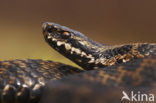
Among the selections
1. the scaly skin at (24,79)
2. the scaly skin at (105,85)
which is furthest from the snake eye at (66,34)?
the scaly skin at (105,85)

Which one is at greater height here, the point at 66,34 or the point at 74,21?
the point at 74,21

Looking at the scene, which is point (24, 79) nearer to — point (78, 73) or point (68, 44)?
point (68, 44)

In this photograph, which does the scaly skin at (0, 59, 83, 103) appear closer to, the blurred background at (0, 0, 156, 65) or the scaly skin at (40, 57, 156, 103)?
the scaly skin at (40, 57, 156, 103)

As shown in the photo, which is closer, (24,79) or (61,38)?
(24,79)

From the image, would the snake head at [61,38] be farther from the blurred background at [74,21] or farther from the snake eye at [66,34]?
the blurred background at [74,21]

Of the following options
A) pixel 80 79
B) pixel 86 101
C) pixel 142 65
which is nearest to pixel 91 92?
pixel 86 101

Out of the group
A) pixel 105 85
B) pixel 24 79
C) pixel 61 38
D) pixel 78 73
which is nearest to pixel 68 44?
pixel 61 38
